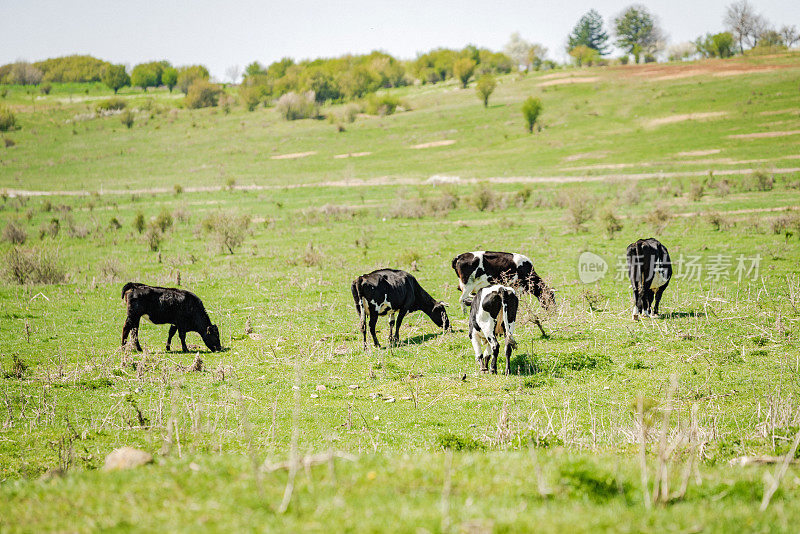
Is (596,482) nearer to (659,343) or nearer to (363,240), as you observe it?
(659,343)

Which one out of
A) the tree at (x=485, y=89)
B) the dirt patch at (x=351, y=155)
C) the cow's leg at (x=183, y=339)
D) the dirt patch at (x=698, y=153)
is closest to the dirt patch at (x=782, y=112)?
the dirt patch at (x=698, y=153)

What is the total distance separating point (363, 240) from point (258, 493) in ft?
87.4

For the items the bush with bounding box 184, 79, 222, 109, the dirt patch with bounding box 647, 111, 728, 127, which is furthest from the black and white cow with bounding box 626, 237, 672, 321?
the bush with bounding box 184, 79, 222, 109

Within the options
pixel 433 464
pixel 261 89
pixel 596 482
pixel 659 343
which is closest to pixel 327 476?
pixel 433 464

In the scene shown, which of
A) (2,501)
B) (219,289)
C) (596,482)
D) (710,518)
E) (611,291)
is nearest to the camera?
(710,518)

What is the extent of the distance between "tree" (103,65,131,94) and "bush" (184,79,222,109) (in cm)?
2985

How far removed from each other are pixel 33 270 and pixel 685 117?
7342 centimetres

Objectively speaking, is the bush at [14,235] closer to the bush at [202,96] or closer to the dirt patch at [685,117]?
the dirt patch at [685,117]

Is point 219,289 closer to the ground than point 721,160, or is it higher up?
closer to the ground

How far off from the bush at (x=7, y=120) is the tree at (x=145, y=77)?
52.9m

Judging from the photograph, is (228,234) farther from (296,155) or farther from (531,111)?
(531,111)

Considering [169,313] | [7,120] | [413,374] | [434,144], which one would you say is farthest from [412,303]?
[7,120]

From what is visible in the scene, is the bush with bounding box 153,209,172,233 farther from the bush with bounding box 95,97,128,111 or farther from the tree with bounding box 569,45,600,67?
the tree with bounding box 569,45,600,67

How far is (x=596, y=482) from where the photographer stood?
638 centimetres
